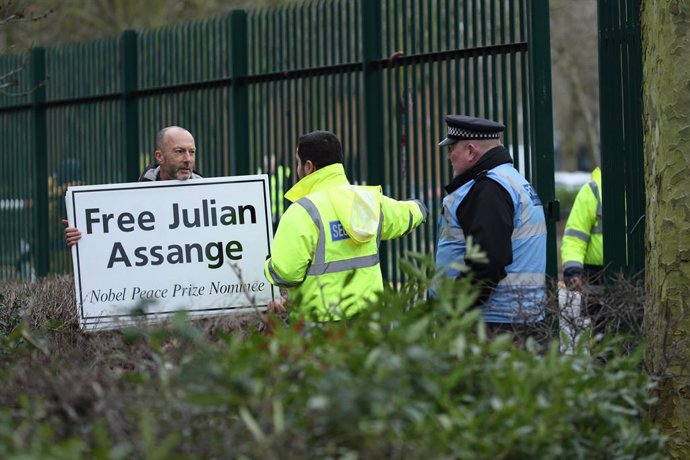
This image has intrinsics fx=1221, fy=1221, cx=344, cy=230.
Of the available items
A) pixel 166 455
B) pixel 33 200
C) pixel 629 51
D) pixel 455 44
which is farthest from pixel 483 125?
pixel 33 200

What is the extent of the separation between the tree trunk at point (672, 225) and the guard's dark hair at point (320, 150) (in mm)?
1661

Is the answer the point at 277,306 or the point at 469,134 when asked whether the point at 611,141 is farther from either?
the point at 277,306

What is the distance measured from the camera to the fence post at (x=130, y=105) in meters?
11.5

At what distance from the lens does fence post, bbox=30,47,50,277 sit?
1254 centimetres

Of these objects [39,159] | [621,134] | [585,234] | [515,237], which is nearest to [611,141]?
[621,134]

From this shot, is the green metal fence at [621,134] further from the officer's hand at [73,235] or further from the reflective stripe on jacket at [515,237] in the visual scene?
the officer's hand at [73,235]

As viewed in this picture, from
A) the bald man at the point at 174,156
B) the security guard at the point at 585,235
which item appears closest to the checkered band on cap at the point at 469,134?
the bald man at the point at 174,156

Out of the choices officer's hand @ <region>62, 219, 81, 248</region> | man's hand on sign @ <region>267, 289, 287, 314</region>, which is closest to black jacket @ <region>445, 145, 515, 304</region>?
man's hand on sign @ <region>267, 289, 287, 314</region>

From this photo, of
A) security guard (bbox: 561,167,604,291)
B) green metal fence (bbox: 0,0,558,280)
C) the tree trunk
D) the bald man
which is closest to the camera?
the tree trunk

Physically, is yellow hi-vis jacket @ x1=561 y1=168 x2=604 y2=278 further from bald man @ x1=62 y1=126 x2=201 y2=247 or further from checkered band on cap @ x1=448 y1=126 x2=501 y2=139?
bald man @ x1=62 y1=126 x2=201 y2=247

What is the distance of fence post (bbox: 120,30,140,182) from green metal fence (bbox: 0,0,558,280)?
1cm

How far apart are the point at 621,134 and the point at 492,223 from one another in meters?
1.95

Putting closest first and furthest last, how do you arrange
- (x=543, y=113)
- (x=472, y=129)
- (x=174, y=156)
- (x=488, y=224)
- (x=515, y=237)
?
(x=488, y=224) < (x=515, y=237) < (x=472, y=129) < (x=174, y=156) < (x=543, y=113)

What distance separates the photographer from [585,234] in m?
8.53
